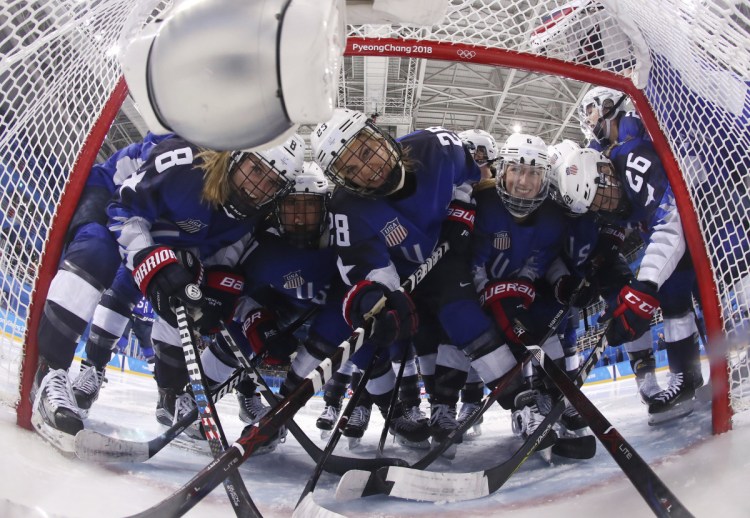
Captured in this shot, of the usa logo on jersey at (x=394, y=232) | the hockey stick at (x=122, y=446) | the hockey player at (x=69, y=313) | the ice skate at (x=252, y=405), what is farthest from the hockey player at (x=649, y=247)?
the hockey player at (x=69, y=313)

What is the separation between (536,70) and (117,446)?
183 cm

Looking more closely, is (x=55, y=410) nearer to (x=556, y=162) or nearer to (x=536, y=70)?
(x=536, y=70)

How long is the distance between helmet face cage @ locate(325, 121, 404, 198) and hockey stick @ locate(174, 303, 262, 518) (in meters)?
0.70

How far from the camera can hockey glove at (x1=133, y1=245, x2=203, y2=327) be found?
1.86 metres

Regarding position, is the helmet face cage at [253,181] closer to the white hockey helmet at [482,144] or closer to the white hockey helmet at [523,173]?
the white hockey helmet at [523,173]

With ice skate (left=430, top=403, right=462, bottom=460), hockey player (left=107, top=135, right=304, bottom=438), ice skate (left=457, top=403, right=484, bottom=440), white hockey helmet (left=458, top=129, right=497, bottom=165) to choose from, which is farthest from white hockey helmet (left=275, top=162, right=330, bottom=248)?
ice skate (left=457, top=403, right=484, bottom=440)

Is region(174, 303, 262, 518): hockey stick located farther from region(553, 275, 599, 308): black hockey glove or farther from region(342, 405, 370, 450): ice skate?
region(553, 275, 599, 308): black hockey glove

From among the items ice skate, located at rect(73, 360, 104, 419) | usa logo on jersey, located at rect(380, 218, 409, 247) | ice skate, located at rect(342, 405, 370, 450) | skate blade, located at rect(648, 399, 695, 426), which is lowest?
ice skate, located at rect(73, 360, 104, 419)

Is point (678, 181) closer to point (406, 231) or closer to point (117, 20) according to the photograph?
point (406, 231)

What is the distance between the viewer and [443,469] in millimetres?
2010

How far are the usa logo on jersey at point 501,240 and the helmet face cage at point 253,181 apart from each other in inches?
36.2

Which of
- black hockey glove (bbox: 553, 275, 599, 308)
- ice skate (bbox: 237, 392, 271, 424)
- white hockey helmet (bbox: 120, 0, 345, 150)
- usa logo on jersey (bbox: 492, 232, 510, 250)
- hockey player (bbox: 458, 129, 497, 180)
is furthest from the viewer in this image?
hockey player (bbox: 458, 129, 497, 180)

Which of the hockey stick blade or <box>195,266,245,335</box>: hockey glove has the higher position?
the hockey stick blade

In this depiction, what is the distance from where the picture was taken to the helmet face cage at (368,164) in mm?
1857
